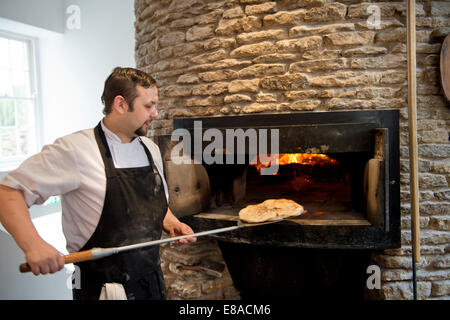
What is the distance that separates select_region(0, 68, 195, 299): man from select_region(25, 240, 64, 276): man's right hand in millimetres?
19

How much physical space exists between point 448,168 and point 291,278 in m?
1.23

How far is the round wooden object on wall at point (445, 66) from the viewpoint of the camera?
6.99 ft

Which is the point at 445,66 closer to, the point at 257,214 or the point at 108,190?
the point at 257,214

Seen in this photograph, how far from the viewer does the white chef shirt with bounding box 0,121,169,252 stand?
1.36 meters

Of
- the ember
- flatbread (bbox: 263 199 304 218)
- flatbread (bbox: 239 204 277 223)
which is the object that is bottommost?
flatbread (bbox: 239 204 277 223)

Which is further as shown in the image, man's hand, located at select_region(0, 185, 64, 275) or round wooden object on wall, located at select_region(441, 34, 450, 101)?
round wooden object on wall, located at select_region(441, 34, 450, 101)

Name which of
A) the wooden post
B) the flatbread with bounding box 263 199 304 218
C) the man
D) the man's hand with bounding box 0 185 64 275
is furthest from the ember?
the man's hand with bounding box 0 185 64 275

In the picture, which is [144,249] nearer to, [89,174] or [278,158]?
[89,174]

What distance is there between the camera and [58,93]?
188 inches

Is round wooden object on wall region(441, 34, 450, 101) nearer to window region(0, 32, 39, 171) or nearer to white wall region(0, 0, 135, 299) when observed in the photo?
white wall region(0, 0, 135, 299)

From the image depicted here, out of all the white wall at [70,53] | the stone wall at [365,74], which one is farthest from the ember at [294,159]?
the white wall at [70,53]

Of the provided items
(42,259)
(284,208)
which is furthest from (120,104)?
(284,208)

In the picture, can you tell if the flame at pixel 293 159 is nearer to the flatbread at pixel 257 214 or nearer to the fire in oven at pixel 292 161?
the fire in oven at pixel 292 161

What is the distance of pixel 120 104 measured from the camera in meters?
1.59
